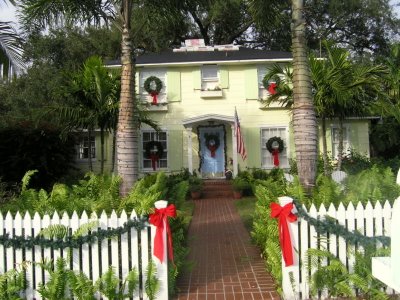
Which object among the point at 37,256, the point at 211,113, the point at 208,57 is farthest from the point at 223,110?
the point at 37,256

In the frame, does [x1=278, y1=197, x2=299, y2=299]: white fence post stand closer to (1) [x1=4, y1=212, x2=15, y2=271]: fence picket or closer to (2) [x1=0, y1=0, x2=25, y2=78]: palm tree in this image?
(1) [x1=4, y1=212, x2=15, y2=271]: fence picket

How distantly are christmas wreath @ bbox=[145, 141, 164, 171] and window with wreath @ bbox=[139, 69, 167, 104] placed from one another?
5.86 ft

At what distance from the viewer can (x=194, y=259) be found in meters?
7.65

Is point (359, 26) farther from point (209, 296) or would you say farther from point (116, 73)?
point (209, 296)

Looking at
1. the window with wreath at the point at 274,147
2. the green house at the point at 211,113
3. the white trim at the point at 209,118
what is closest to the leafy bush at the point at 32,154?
the green house at the point at 211,113

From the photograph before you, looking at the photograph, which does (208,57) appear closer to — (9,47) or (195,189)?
(195,189)

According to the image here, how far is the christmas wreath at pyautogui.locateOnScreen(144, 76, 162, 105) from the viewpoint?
19.7 metres

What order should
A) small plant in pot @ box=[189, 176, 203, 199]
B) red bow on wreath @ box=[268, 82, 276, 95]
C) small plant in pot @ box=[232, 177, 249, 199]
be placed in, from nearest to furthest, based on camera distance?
small plant in pot @ box=[232, 177, 249, 199] → small plant in pot @ box=[189, 176, 203, 199] → red bow on wreath @ box=[268, 82, 276, 95]

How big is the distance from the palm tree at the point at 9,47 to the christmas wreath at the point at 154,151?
31.2 ft

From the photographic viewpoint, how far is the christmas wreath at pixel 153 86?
19703 millimetres

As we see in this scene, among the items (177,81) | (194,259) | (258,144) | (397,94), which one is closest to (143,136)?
(177,81)

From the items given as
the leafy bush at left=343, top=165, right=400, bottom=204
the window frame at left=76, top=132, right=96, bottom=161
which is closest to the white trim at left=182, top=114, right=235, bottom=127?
the window frame at left=76, top=132, right=96, bottom=161

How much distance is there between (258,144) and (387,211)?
1429 cm

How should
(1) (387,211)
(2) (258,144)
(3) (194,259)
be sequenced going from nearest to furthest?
(1) (387,211), (3) (194,259), (2) (258,144)
